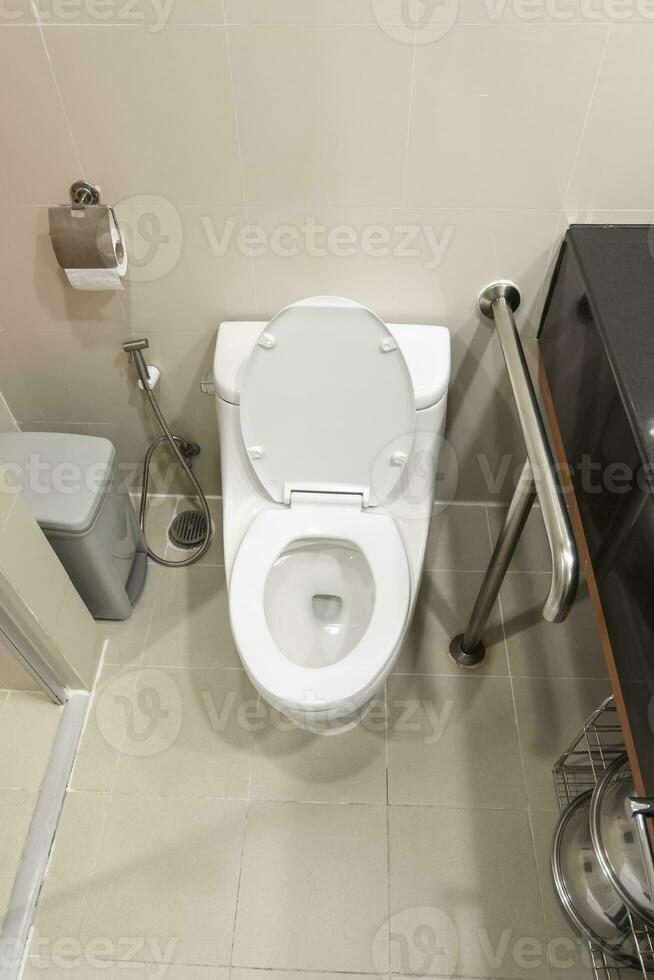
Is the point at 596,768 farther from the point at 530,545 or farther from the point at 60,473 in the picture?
the point at 60,473

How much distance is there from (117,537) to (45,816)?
60 centimetres

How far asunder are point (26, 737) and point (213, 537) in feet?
2.13

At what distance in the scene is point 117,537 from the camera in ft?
5.16

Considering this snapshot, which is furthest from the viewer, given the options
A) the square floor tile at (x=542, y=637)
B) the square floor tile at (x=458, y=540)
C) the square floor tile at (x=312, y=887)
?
the square floor tile at (x=458, y=540)

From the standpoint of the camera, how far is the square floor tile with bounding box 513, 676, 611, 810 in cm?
146

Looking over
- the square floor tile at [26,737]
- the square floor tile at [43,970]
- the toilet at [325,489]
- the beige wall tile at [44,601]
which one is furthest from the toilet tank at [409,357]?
the square floor tile at [43,970]

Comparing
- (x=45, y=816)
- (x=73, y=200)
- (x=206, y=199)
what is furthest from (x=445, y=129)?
(x=45, y=816)

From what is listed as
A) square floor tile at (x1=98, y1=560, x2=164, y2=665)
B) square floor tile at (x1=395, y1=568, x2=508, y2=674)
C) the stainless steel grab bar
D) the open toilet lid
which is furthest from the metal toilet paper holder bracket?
square floor tile at (x1=395, y1=568, x2=508, y2=674)

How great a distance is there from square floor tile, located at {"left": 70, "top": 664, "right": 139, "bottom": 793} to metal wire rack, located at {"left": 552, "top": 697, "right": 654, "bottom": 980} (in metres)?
0.94

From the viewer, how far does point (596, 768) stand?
1421mm

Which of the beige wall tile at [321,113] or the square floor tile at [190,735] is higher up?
the beige wall tile at [321,113]

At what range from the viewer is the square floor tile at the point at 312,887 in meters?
1.29

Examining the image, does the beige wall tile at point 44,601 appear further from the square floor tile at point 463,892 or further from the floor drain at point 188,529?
the square floor tile at point 463,892

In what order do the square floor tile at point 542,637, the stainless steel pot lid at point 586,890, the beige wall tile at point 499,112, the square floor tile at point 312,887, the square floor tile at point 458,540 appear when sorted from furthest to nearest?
the square floor tile at point 458,540, the square floor tile at point 542,637, the square floor tile at point 312,887, the stainless steel pot lid at point 586,890, the beige wall tile at point 499,112
